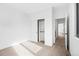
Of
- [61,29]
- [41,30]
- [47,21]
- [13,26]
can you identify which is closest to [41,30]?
[41,30]

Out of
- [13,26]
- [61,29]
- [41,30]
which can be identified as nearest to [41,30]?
[41,30]

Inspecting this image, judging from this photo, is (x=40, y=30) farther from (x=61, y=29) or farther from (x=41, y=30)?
(x=61, y=29)

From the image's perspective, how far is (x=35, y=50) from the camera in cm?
172

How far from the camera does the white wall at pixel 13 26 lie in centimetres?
162

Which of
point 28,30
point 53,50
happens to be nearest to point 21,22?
point 28,30

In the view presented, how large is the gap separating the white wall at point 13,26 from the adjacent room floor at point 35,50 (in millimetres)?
109

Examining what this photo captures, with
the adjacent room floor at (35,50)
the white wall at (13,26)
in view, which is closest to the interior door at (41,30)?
the adjacent room floor at (35,50)

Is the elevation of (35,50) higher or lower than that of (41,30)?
lower

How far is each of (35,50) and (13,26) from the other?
0.65 metres

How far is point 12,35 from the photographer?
169 cm

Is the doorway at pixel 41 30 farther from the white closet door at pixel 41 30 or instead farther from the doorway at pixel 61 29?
the doorway at pixel 61 29

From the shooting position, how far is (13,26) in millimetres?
1668

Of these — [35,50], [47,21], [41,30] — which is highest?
[47,21]

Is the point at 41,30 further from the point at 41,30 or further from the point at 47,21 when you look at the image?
the point at 47,21
